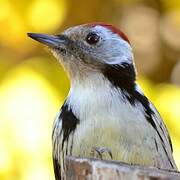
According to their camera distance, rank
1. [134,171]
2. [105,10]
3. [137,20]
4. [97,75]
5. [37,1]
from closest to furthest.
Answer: [134,171] → [97,75] → [37,1] → [105,10] → [137,20]

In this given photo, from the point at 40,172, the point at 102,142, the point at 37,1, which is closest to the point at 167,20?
the point at 37,1

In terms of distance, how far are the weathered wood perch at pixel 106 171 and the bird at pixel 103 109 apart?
0.69 meters

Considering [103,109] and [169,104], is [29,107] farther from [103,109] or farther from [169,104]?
[103,109]

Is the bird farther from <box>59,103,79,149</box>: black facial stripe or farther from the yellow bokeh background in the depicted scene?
the yellow bokeh background

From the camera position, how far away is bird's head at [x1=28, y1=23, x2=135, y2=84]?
3.80m

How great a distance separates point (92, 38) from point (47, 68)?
37.7 inches

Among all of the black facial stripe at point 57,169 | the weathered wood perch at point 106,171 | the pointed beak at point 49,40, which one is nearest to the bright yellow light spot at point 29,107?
the black facial stripe at point 57,169

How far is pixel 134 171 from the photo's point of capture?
106 inches

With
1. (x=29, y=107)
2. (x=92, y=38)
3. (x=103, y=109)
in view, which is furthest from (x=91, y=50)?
(x=29, y=107)

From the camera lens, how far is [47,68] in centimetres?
486

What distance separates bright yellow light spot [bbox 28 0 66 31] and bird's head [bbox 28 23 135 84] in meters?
1.08

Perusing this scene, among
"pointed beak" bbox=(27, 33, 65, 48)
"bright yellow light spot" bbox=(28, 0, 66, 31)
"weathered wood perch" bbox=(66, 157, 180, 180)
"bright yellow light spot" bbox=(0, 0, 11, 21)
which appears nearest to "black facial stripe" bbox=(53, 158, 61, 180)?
"pointed beak" bbox=(27, 33, 65, 48)

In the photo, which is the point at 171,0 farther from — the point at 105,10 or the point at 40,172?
the point at 40,172

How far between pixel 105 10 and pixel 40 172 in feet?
5.37
